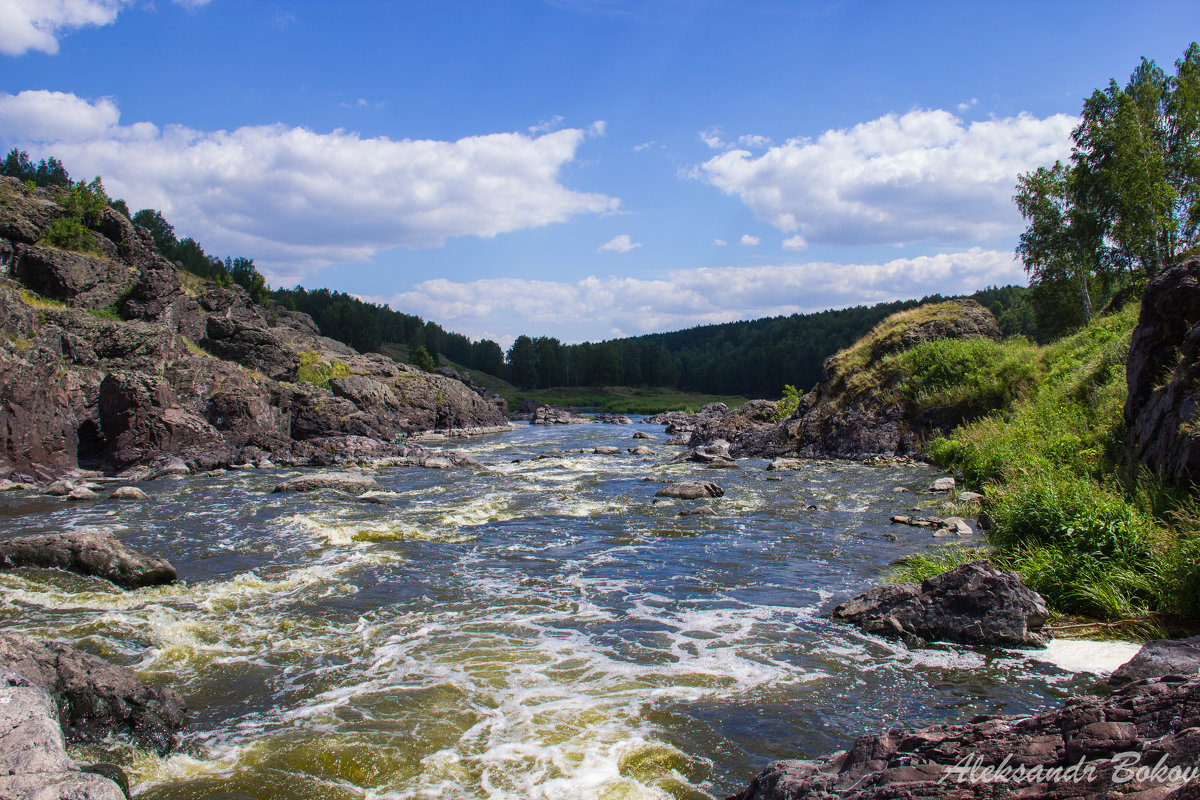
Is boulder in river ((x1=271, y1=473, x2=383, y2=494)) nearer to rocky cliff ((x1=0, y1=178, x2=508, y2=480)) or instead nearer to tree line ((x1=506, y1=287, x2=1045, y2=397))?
rocky cliff ((x1=0, y1=178, x2=508, y2=480))

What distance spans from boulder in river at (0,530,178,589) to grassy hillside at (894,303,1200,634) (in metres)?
13.2

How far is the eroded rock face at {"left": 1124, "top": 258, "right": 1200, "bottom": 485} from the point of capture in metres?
10.2

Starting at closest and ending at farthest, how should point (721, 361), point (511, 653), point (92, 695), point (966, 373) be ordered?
point (92, 695)
point (511, 653)
point (966, 373)
point (721, 361)

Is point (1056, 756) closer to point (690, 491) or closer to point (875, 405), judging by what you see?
point (690, 491)

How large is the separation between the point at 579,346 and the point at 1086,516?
154405 millimetres

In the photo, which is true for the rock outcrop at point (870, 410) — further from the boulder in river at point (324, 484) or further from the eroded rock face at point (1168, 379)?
the boulder in river at point (324, 484)

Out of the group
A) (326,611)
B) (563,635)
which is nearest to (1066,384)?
(563,635)

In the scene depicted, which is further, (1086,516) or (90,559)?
(90,559)

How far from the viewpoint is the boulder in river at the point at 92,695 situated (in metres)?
5.96

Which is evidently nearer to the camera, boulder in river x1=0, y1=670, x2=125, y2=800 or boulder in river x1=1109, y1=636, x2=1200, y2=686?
boulder in river x1=0, y1=670, x2=125, y2=800

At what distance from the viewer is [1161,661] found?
235 inches

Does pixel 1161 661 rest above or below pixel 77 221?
below

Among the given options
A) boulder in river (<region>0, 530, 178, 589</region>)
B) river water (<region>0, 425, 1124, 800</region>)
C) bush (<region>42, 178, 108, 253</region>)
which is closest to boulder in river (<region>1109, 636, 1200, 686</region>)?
river water (<region>0, 425, 1124, 800</region>)

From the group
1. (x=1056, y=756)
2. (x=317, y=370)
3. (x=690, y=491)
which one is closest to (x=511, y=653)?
(x=1056, y=756)
